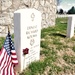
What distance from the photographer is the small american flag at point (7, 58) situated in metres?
4.02

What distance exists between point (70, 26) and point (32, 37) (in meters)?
3.01

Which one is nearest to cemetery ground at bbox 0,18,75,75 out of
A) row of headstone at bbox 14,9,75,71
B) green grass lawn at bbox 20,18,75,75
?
green grass lawn at bbox 20,18,75,75

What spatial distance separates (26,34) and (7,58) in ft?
2.38

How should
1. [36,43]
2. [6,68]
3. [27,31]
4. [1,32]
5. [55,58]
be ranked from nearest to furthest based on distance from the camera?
[6,68]
[27,31]
[36,43]
[55,58]
[1,32]

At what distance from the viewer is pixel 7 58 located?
13.7 feet

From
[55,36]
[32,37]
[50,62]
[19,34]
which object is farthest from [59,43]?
[19,34]

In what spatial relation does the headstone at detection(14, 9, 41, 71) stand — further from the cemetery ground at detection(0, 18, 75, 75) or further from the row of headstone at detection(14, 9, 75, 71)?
the cemetery ground at detection(0, 18, 75, 75)

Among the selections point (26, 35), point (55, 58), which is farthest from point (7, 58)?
point (55, 58)

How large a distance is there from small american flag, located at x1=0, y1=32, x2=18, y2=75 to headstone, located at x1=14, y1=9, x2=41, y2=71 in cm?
16

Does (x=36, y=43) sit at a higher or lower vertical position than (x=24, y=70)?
higher

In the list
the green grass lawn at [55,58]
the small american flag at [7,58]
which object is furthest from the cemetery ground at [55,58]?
the small american flag at [7,58]

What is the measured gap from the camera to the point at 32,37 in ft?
15.6

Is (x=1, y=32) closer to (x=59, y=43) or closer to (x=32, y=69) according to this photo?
(x=59, y=43)

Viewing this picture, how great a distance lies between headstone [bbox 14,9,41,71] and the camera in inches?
168
